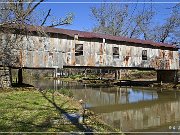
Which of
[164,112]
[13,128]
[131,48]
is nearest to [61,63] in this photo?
[131,48]

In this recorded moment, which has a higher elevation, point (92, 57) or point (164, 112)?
point (92, 57)

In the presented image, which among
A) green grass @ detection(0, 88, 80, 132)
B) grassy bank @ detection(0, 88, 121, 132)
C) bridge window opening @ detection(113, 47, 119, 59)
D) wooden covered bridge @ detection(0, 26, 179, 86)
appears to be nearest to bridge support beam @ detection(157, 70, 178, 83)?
wooden covered bridge @ detection(0, 26, 179, 86)

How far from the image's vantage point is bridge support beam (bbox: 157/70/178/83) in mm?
36494

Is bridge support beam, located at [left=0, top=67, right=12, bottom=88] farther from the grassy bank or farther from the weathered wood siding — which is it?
the grassy bank

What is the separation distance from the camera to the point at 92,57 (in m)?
27.6

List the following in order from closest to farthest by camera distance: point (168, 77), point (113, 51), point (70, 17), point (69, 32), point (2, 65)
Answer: point (70, 17) < point (2, 65) < point (69, 32) < point (113, 51) < point (168, 77)

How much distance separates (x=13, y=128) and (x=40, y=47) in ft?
52.0

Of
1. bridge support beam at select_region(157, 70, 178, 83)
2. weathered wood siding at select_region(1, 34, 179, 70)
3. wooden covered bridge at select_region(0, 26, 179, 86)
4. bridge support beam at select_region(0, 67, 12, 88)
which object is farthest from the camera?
bridge support beam at select_region(157, 70, 178, 83)

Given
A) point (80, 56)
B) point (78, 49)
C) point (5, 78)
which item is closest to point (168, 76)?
point (80, 56)

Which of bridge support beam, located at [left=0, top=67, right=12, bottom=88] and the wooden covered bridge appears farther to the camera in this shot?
the wooden covered bridge

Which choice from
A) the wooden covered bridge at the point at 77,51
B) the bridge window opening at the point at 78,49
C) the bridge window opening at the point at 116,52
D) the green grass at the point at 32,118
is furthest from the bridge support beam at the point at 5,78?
the bridge window opening at the point at 116,52

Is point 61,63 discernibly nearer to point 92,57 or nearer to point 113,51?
point 92,57

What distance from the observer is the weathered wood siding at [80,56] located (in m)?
23.6

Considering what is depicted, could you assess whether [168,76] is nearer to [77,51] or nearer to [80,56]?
[80,56]
